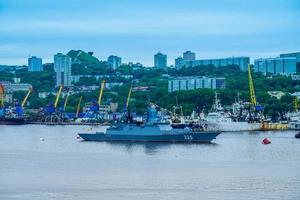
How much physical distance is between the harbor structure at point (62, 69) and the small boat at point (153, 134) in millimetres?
119548

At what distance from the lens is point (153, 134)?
53.9 meters

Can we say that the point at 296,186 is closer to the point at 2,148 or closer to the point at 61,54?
the point at 2,148

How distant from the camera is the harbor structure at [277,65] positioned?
153 meters

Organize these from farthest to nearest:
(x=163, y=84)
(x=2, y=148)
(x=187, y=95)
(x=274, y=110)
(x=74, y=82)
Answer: (x=74, y=82) → (x=163, y=84) → (x=187, y=95) → (x=274, y=110) → (x=2, y=148)

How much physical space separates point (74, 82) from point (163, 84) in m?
44.3

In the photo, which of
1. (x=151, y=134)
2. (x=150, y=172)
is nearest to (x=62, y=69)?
(x=151, y=134)

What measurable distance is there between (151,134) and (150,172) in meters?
18.9

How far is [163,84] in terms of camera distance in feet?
482

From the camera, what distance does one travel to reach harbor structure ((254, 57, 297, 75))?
503 feet

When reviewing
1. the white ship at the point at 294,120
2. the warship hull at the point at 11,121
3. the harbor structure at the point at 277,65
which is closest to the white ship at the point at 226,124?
the white ship at the point at 294,120

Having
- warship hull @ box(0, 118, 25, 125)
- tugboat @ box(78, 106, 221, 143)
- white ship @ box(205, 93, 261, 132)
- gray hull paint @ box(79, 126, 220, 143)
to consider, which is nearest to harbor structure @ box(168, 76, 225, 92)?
warship hull @ box(0, 118, 25, 125)

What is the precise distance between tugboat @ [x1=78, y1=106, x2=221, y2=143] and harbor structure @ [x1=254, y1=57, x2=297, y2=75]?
96.6m

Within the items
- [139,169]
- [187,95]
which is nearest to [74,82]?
[187,95]

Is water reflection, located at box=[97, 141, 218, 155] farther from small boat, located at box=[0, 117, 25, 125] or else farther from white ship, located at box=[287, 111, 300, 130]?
small boat, located at box=[0, 117, 25, 125]
